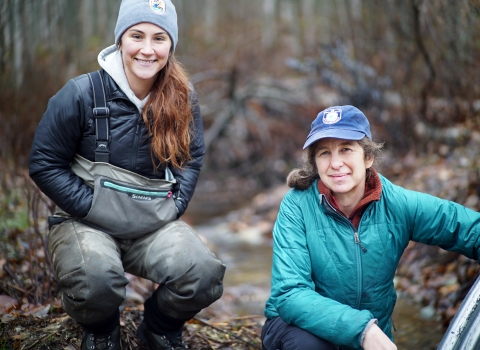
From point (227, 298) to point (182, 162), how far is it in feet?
8.05

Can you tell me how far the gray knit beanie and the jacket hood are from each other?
0.12 m

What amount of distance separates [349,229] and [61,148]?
152cm

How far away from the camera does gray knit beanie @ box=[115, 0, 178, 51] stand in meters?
2.61

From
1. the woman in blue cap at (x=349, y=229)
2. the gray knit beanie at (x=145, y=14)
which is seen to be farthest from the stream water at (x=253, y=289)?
the gray knit beanie at (x=145, y=14)

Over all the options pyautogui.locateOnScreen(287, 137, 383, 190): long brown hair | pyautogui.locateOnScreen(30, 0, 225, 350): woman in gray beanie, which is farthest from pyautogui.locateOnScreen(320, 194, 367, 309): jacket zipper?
pyautogui.locateOnScreen(30, 0, 225, 350): woman in gray beanie

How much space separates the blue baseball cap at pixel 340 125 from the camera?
2.42m

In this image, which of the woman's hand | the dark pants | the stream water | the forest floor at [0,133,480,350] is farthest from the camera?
the stream water

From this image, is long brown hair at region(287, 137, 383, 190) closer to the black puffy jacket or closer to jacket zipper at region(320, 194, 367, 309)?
jacket zipper at region(320, 194, 367, 309)

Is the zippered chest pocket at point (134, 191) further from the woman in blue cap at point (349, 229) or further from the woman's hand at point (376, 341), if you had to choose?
the woman's hand at point (376, 341)

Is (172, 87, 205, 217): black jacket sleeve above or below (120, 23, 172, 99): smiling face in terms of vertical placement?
below

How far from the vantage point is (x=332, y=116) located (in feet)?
8.11

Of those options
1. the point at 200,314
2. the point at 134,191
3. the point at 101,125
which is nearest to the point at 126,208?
the point at 134,191

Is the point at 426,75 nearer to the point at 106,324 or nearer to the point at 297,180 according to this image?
the point at 297,180

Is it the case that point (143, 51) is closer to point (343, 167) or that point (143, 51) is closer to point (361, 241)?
point (343, 167)
